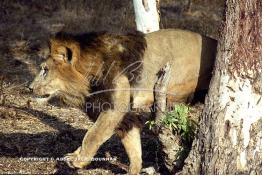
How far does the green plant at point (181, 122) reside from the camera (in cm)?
616

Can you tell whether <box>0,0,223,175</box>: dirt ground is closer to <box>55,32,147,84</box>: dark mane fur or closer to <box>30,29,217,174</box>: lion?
<box>30,29,217,174</box>: lion

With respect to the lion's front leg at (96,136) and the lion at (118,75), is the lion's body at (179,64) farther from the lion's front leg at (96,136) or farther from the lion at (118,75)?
the lion's front leg at (96,136)

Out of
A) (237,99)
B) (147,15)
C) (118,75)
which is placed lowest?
(237,99)

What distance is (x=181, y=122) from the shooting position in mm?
6176

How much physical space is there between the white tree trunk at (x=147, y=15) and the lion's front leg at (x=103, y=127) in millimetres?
2423

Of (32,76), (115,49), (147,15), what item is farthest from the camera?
(32,76)

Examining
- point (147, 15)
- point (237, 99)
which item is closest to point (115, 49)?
point (237, 99)

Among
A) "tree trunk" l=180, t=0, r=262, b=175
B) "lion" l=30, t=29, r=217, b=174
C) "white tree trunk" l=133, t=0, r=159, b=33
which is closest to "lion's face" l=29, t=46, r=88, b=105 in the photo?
"lion" l=30, t=29, r=217, b=174

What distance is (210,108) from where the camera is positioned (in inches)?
220

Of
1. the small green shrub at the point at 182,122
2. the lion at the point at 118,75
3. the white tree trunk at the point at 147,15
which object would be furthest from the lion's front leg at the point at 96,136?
the white tree trunk at the point at 147,15

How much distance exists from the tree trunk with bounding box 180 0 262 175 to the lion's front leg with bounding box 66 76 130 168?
92cm

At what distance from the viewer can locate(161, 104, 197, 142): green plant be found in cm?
616

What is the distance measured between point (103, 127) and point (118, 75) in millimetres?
516

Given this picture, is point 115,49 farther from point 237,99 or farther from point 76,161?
point 237,99
